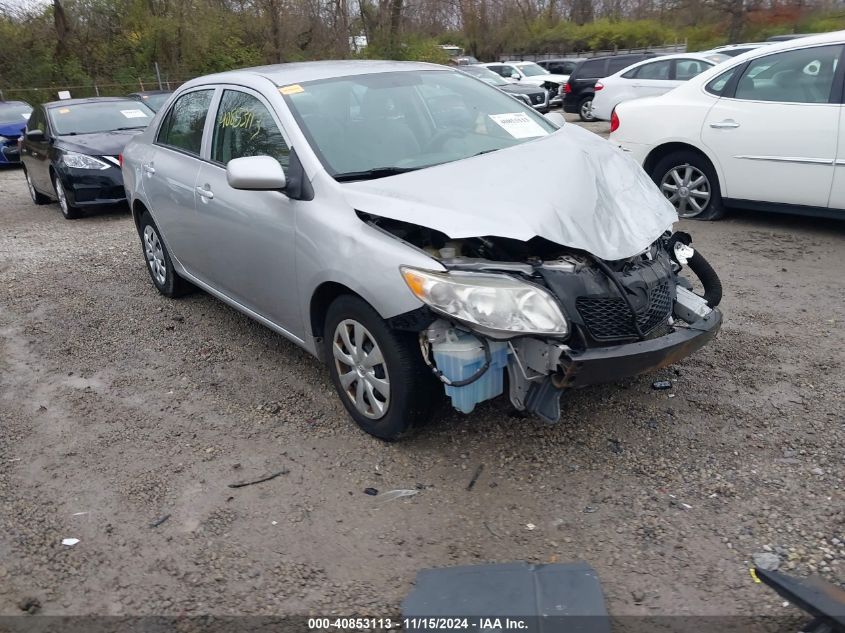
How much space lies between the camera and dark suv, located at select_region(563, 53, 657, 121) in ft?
56.4

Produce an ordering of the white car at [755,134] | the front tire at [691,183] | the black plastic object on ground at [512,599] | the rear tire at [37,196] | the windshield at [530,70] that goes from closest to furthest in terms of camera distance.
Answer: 1. the black plastic object on ground at [512,599]
2. the white car at [755,134]
3. the front tire at [691,183]
4. the rear tire at [37,196]
5. the windshield at [530,70]

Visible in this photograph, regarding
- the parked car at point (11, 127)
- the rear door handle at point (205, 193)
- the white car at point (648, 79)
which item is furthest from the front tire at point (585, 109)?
the rear door handle at point (205, 193)

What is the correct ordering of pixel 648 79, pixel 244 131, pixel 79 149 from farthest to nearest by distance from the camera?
1. pixel 648 79
2. pixel 79 149
3. pixel 244 131

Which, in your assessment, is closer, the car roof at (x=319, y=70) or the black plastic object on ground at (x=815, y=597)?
the black plastic object on ground at (x=815, y=597)

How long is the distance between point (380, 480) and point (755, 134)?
4.83 metres

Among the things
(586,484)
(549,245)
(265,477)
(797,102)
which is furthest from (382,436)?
(797,102)

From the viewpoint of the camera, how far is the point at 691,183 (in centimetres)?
691

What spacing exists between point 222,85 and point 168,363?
5.99ft

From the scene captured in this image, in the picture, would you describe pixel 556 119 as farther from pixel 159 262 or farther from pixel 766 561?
pixel 159 262

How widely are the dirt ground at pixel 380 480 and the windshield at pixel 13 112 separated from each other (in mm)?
13916

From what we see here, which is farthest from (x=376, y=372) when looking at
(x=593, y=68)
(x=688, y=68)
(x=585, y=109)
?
Result: (x=593, y=68)

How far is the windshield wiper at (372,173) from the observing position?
359 centimetres

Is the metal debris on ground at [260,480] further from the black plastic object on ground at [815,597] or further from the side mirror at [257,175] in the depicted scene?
the black plastic object on ground at [815,597]

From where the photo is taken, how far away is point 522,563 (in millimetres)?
2738
